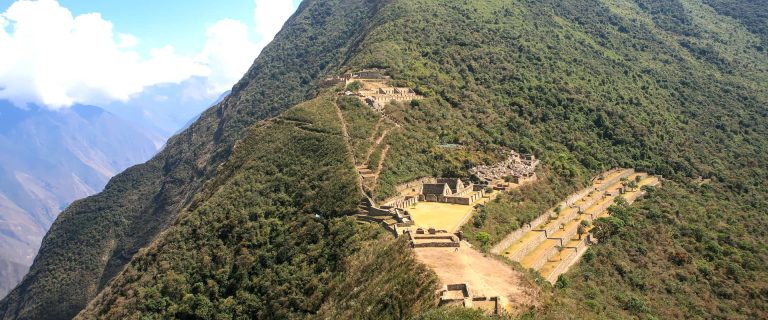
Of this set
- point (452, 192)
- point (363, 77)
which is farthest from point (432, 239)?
point (363, 77)

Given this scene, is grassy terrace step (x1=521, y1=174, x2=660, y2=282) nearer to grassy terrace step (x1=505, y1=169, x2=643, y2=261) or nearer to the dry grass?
grassy terrace step (x1=505, y1=169, x2=643, y2=261)

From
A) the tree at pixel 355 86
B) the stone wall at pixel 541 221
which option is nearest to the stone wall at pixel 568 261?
the stone wall at pixel 541 221

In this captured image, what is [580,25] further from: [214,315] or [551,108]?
[214,315]

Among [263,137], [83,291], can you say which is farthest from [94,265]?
[263,137]

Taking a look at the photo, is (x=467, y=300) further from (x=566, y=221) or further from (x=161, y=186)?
(x=161, y=186)

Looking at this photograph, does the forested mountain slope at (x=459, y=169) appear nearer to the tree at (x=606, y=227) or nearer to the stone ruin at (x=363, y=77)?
the tree at (x=606, y=227)

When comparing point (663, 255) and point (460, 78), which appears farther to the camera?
point (460, 78)

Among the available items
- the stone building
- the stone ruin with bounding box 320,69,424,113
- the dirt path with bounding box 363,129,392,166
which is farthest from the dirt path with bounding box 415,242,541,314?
the stone ruin with bounding box 320,69,424,113
